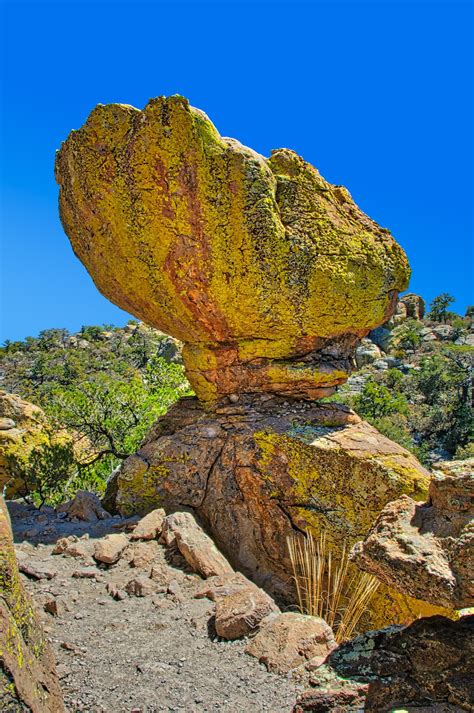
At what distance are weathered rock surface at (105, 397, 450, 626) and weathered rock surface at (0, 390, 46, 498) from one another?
288 cm

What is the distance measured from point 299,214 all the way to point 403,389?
3103cm

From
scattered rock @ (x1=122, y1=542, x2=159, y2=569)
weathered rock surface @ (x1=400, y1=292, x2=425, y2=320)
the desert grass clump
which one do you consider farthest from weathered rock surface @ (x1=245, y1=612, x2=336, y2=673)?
weathered rock surface @ (x1=400, y1=292, x2=425, y2=320)

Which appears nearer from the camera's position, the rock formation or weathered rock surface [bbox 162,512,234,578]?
weathered rock surface [bbox 162,512,234,578]

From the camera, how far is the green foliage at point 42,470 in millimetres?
9172

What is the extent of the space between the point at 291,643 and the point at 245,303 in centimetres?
416

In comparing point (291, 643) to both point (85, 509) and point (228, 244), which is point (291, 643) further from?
point (228, 244)

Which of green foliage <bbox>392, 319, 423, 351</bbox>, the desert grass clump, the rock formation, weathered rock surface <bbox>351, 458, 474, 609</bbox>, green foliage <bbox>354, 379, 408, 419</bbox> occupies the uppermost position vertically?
green foliage <bbox>392, 319, 423, 351</bbox>

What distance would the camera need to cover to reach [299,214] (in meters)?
7.16

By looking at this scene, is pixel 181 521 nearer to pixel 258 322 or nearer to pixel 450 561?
pixel 258 322

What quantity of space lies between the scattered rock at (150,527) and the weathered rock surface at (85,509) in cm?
102

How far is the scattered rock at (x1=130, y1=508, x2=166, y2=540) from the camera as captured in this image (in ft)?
21.1

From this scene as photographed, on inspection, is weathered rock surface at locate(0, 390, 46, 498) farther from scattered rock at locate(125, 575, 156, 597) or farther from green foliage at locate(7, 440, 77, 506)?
scattered rock at locate(125, 575, 156, 597)

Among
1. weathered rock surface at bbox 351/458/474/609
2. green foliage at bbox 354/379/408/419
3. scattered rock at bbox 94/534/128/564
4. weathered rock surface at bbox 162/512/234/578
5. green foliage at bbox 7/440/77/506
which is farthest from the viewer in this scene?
green foliage at bbox 354/379/408/419

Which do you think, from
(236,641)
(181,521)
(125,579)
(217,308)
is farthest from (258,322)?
(236,641)
